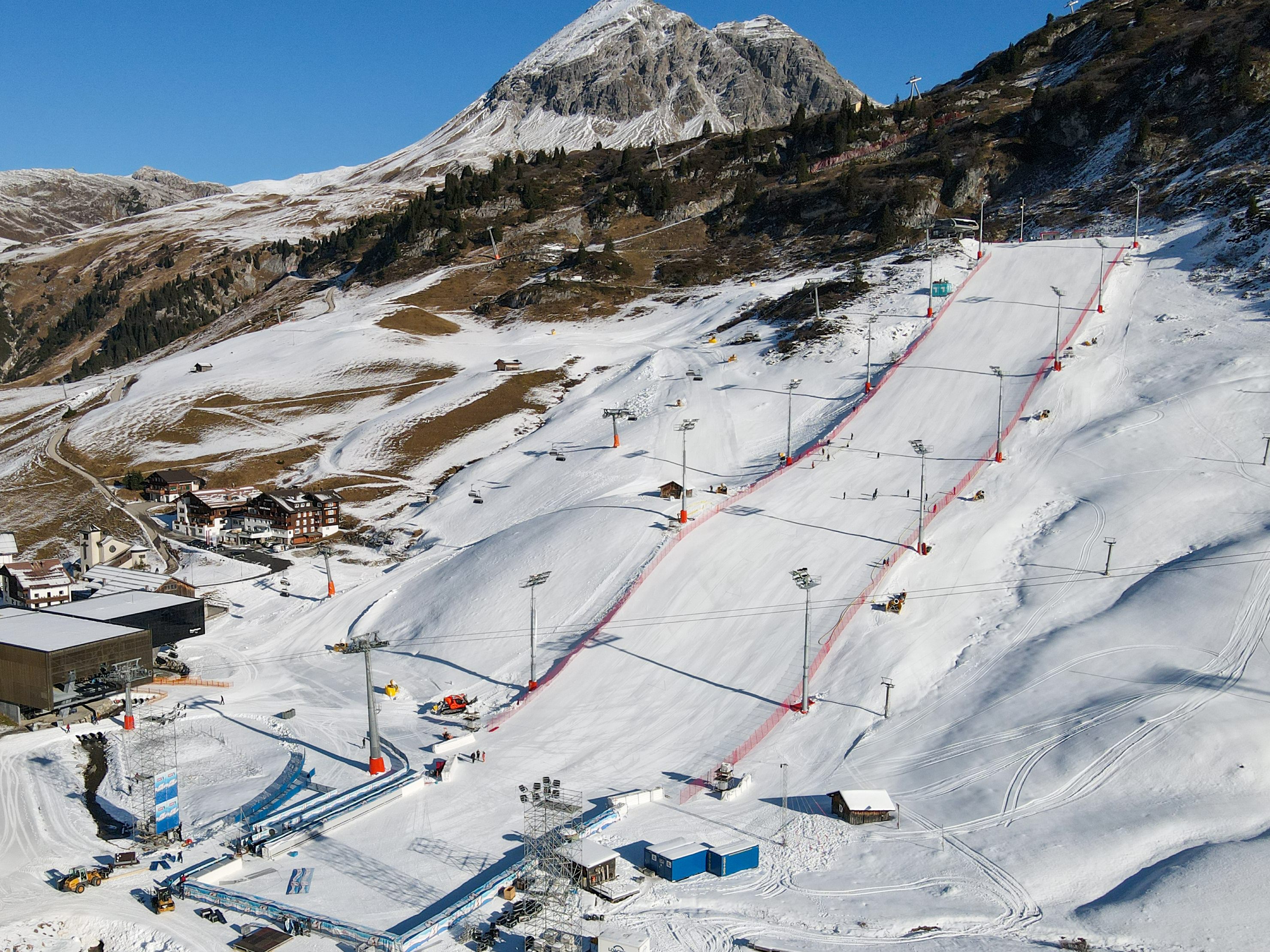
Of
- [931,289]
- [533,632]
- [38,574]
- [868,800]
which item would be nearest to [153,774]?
[533,632]

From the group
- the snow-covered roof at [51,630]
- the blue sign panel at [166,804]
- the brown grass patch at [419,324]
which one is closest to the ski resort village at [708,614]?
the blue sign panel at [166,804]

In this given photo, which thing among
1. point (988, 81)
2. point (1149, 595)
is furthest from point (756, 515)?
point (988, 81)

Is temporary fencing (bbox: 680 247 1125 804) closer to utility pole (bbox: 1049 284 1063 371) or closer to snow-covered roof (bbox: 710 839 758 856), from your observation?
utility pole (bbox: 1049 284 1063 371)

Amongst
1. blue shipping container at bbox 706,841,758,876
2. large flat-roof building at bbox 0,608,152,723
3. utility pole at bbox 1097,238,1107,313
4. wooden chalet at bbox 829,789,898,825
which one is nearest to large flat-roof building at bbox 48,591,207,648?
large flat-roof building at bbox 0,608,152,723

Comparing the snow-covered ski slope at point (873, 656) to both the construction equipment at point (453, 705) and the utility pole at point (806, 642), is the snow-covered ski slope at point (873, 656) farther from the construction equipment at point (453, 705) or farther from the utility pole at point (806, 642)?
the construction equipment at point (453, 705)

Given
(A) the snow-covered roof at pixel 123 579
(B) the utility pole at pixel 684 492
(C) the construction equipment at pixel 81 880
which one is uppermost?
(B) the utility pole at pixel 684 492

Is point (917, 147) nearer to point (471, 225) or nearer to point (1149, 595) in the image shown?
point (471, 225)

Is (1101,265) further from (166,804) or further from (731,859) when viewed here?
(166,804)
